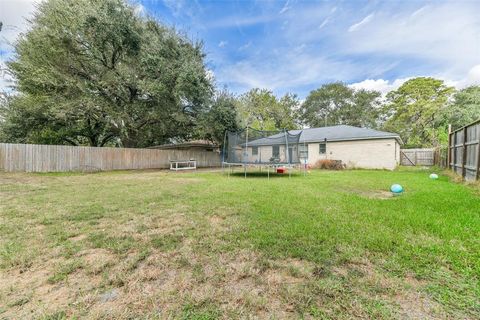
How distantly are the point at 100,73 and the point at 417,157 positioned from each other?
23616 mm

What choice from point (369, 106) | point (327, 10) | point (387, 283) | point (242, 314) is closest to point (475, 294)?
point (387, 283)

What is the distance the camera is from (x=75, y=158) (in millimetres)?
11648

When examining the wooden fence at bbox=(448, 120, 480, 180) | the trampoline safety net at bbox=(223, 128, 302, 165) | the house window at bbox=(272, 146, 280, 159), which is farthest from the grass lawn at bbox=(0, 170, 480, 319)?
the house window at bbox=(272, 146, 280, 159)

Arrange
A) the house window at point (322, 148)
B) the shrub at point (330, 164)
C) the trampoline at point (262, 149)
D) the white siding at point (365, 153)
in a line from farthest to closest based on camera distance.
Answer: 1. the house window at point (322, 148)
2. the shrub at point (330, 164)
3. the white siding at point (365, 153)
4. the trampoline at point (262, 149)

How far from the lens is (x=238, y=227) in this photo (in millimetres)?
2977

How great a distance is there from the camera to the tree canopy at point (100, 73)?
11.6m

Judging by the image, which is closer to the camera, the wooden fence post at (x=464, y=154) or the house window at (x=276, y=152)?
the wooden fence post at (x=464, y=154)

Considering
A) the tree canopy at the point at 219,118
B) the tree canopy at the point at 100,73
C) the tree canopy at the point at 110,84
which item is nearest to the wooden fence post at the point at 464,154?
the tree canopy at the point at 110,84

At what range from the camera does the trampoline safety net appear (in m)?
9.86

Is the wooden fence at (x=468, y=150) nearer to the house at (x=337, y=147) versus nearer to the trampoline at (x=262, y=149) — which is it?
the trampoline at (x=262, y=149)

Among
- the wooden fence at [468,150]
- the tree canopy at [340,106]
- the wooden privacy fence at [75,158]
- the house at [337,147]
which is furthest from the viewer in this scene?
the tree canopy at [340,106]

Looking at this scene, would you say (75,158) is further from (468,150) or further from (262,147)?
(468,150)

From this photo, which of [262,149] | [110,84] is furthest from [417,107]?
[110,84]

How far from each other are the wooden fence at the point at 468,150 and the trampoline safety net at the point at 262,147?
5.31 metres
